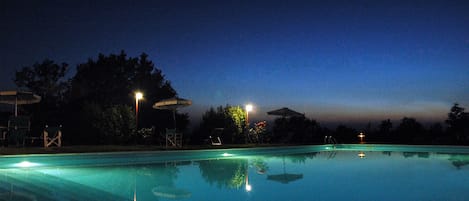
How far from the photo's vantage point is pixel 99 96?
54.5ft

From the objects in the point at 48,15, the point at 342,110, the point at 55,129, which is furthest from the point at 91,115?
the point at 342,110

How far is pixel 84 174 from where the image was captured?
7.10 metres

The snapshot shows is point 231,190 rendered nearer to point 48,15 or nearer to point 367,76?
point 48,15

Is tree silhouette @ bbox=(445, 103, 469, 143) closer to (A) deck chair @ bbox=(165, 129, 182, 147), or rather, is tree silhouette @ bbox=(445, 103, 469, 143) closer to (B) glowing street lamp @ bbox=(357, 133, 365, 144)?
(B) glowing street lamp @ bbox=(357, 133, 365, 144)

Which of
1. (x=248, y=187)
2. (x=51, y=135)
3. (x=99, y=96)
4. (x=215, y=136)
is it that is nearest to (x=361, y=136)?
(x=215, y=136)

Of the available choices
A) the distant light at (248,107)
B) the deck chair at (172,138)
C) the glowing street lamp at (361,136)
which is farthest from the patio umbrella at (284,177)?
the glowing street lamp at (361,136)

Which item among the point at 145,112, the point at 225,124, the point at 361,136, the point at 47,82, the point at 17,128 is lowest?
the point at 361,136

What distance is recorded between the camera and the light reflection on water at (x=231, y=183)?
16.3 feet

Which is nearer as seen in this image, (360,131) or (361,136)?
(361,136)

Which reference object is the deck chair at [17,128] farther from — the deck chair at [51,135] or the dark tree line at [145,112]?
the dark tree line at [145,112]

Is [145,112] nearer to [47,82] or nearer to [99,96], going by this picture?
[99,96]

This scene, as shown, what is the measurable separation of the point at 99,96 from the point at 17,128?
6669 mm

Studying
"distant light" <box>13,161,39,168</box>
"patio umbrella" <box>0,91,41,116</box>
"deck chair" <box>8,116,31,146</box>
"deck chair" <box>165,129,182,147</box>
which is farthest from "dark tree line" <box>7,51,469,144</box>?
"distant light" <box>13,161,39,168</box>

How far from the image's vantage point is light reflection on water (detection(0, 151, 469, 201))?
4.98 metres
